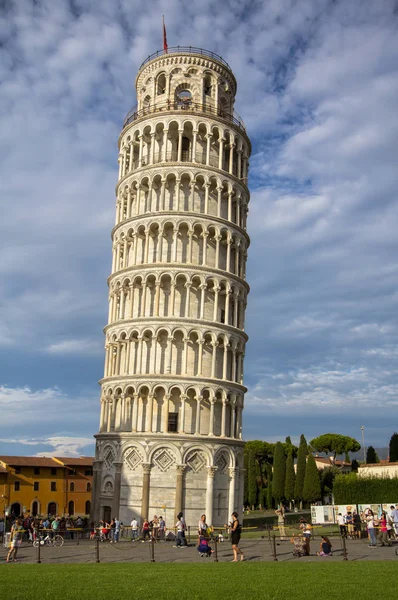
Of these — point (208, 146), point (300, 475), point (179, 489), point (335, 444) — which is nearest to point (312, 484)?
point (300, 475)

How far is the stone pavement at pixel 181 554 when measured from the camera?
24.8 metres

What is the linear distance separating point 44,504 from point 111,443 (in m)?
47.5

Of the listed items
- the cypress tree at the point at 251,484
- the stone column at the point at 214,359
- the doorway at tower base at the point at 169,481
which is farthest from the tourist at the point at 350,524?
the cypress tree at the point at 251,484

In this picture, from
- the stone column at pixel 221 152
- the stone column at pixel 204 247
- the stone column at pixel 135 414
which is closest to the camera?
the stone column at pixel 135 414

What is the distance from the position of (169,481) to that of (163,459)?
160cm

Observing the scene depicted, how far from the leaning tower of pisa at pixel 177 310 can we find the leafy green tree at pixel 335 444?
6678 centimetres

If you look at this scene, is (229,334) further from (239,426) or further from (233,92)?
(233,92)

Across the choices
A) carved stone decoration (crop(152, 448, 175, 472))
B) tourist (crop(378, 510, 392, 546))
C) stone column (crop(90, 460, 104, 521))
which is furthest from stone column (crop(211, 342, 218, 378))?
tourist (crop(378, 510, 392, 546))

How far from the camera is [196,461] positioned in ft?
151

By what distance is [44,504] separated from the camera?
88.9 metres

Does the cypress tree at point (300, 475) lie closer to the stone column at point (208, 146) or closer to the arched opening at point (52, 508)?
the arched opening at point (52, 508)

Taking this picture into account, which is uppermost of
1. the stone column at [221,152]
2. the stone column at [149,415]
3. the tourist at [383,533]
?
the stone column at [221,152]

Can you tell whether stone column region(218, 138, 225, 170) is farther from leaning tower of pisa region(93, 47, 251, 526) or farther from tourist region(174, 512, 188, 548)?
tourist region(174, 512, 188, 548)

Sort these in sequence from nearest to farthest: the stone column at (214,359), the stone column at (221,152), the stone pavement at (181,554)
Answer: the stone pavement at (181,554)
the stone column at (214,359)
the stone column at (221,152)
